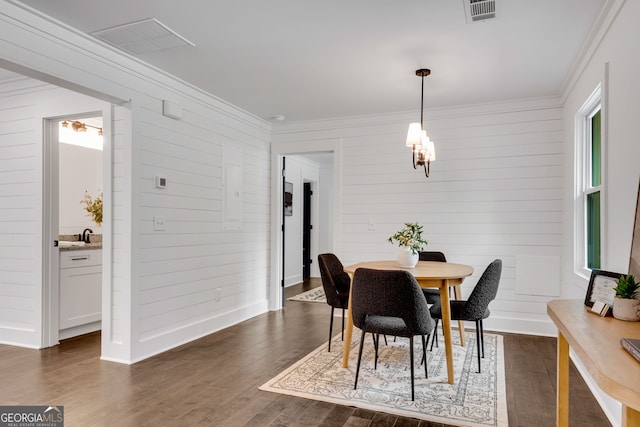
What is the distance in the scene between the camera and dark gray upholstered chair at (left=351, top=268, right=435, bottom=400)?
2.64m

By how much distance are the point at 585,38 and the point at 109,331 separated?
14.4ft

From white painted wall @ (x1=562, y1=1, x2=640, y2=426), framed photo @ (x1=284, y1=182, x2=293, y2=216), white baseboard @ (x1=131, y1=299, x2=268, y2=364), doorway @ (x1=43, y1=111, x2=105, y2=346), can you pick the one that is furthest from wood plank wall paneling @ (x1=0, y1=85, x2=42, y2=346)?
white painted wall @ (x1=562, y1=1, x2=640, y2=426)

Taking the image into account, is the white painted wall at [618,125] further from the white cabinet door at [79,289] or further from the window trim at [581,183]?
the white cabinet door at [79,289]

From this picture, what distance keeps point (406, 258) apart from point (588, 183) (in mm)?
1764

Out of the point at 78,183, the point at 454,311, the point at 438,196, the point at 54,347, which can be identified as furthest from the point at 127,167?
the point at 438,196

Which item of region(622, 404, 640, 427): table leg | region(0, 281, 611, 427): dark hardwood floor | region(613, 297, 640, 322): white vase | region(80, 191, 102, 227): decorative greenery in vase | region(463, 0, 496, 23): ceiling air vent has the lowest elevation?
region(0, 281, 611, 427): dark hardwood floor

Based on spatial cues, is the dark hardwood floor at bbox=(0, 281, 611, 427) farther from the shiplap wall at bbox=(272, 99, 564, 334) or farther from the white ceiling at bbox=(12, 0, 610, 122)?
the white ceiling at bbox=(12, 0, 610, 122)

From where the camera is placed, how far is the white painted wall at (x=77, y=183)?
16.4 feet

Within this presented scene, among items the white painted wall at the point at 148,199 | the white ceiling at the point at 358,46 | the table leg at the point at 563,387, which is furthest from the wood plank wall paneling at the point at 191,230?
the table leg at the point at 563,387

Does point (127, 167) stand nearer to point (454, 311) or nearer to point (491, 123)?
point (454, 311)

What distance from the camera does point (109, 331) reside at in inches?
136

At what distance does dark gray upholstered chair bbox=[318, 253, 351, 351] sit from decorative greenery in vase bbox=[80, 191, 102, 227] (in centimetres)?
308

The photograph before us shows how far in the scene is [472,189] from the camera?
470 cm

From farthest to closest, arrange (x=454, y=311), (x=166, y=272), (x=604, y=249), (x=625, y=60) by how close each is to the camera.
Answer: (x=166, y=272)
(x=454, y=311)
(x=604, y=249)
(x=625, y=60)
